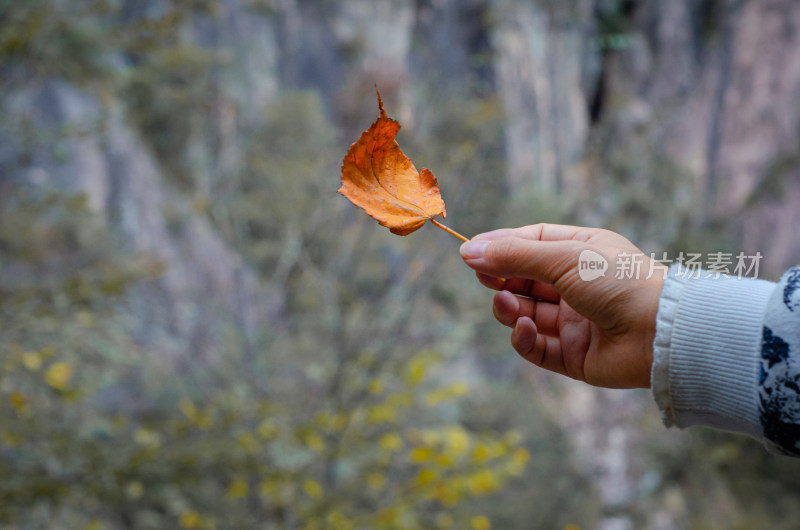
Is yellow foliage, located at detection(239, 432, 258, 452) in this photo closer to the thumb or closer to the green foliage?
the green foliage

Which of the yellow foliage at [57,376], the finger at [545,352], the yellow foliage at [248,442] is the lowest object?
the yellow foliage at [248,442]

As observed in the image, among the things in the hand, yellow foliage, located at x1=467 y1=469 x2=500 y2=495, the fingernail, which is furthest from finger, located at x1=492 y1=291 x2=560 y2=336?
yellow foliage, located at x1=467 y1=469 x2=500 y2=495

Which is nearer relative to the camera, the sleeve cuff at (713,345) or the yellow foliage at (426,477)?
the sleeve cuff at (713,345)

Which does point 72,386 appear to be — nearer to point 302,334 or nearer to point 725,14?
point 302,334

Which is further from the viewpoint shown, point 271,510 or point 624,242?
point 271,510

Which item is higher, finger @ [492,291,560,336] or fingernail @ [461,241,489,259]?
fingernail @ [461,241,489,259]

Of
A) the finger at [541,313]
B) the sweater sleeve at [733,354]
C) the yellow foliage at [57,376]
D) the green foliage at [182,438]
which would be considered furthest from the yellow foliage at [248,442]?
the sweater sleeve at [733,354]

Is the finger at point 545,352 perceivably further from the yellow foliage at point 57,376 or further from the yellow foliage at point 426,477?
the yellow foliage at point 57,376

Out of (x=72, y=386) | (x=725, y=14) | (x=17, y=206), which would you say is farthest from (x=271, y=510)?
(x=725, y=14)
